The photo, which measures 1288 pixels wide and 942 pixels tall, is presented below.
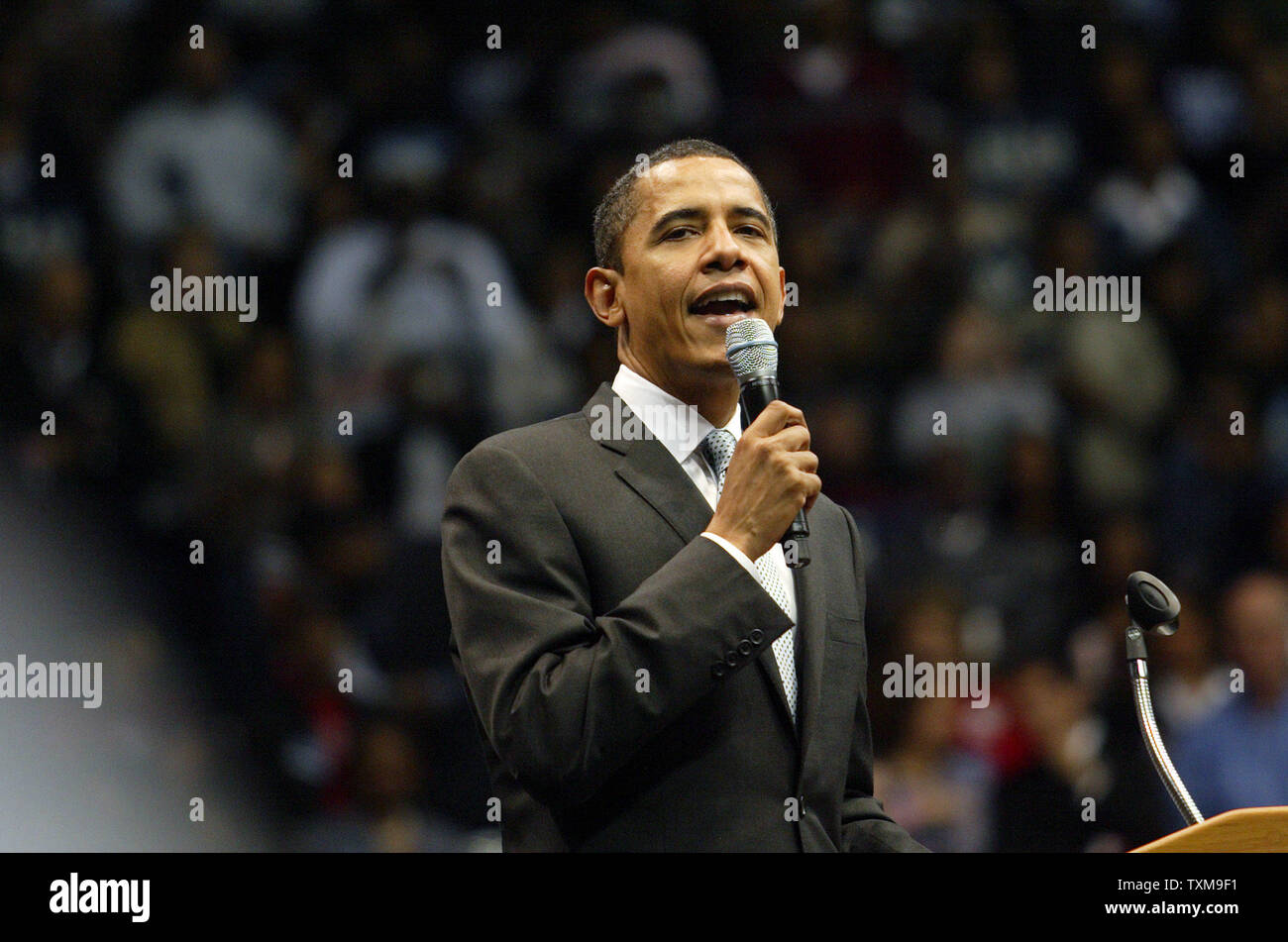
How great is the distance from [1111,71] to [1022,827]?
87.2 inches

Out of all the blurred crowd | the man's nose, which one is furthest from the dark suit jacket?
the blurred crowd

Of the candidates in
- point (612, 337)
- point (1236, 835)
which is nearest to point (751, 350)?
point (1236, 835)

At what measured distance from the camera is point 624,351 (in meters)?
2.04

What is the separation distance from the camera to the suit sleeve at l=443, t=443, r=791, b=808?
164cm

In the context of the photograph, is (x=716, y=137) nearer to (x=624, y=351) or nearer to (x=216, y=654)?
(x=216, y=654)

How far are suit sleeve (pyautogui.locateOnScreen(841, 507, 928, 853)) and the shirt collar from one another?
0.88 feet

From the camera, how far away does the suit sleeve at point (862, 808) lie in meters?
1.92

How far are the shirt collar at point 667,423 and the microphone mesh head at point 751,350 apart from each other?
0.10m

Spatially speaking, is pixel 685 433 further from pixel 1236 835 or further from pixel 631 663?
pixel 1236 835

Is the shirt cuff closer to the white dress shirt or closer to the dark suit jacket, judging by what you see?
the dark suit jacket

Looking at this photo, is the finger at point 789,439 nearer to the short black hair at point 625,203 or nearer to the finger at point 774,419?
the finger at point 774,419

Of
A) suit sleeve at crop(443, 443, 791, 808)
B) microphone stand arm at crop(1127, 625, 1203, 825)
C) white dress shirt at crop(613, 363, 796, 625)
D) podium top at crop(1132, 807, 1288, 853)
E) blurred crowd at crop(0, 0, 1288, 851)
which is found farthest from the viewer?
blurred crowd at crop(0, 0, 1288, 851)

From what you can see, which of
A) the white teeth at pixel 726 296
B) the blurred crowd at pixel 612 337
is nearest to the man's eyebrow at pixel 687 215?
the white teeth at pixel 726 296

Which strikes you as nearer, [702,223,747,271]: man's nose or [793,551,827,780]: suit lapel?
[793,551,827,780]: suit lapel
